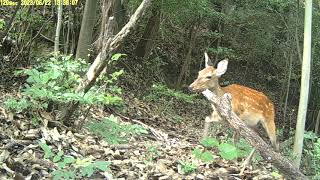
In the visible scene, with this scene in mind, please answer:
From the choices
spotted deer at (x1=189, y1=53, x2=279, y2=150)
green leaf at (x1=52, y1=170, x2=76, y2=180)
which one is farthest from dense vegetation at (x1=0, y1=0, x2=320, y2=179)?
spotted deer at (x1=189, y1=53, x2=279, y2=150)

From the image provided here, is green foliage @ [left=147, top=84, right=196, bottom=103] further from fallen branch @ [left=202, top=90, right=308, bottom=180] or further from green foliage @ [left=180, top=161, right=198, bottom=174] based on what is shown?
fallen branch @ [left=202, top=90, right=308, bottom=180]

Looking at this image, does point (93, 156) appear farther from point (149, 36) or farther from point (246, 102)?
point (149, 36)

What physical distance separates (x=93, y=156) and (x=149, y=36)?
951 centimetres

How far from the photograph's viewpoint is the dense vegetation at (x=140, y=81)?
5.66m

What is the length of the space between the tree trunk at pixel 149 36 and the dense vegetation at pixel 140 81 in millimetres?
35

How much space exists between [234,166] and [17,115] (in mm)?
2918

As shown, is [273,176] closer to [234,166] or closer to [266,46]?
[234,166]

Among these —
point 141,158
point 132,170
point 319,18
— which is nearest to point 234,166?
point 141,158

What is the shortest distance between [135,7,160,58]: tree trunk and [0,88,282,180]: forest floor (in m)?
7.22

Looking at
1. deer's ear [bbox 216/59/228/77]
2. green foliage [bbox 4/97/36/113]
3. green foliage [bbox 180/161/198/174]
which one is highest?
deer's ear [bbox 216/59/228/77]

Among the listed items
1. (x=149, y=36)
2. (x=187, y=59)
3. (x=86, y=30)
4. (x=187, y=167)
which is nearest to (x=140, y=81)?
(x=149, y=36)

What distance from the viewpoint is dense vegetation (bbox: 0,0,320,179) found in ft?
18.6

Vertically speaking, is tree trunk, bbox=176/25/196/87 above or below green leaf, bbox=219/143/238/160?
above

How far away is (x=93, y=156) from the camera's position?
19.0 feet
